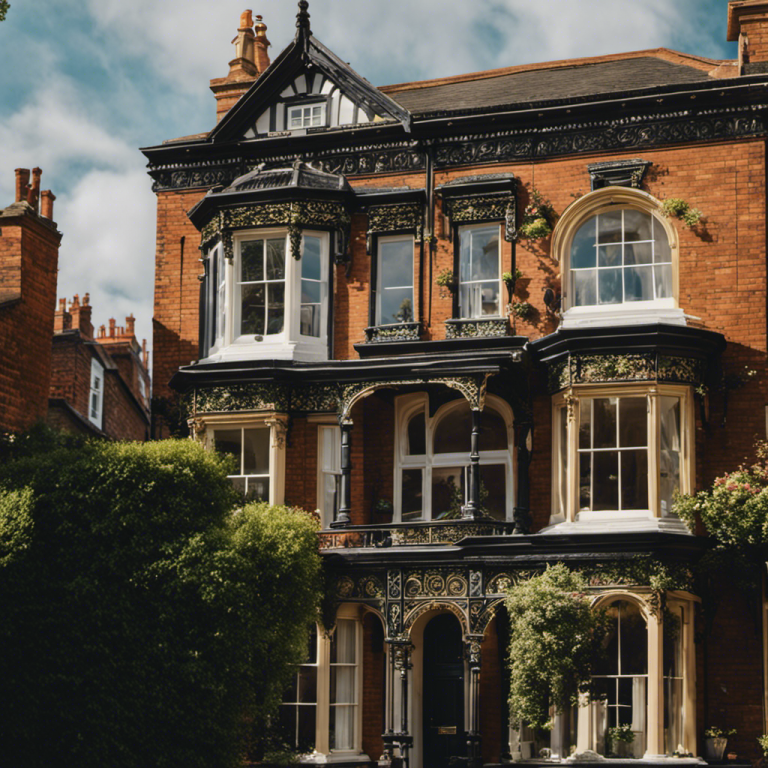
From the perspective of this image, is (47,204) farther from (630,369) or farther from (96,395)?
(630,369)

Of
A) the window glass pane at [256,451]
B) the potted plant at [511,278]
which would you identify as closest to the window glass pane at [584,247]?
the potted plant at [511,278]

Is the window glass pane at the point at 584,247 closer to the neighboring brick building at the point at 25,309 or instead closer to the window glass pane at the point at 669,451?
the window glass pane at the point at 669,451

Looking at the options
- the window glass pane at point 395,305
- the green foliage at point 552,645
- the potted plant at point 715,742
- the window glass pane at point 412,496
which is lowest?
the potted plant at point 715,742

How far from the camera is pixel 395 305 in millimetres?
26016

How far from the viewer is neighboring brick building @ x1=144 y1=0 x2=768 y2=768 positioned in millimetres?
22938

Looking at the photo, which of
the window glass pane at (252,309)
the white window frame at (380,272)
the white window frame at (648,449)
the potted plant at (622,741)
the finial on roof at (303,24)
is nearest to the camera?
the potted plant at (622,741)

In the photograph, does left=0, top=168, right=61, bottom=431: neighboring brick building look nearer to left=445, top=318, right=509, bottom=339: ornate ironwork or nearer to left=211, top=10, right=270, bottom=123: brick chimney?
left=211, top=10, right=270, bottom=123: brick chimney

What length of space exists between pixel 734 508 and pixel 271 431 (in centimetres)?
822

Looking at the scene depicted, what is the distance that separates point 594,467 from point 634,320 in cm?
276

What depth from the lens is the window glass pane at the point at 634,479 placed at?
23.1 m

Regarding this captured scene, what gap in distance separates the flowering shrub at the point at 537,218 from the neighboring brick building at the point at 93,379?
10.4 metres

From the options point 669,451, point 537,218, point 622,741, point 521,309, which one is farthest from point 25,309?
point 622,741

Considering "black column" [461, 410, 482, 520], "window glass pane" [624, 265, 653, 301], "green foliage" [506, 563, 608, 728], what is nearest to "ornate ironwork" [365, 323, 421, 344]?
"black column" [461, 410, 482, 520]

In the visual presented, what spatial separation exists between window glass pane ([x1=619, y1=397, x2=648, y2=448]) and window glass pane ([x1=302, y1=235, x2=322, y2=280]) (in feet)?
21.1
